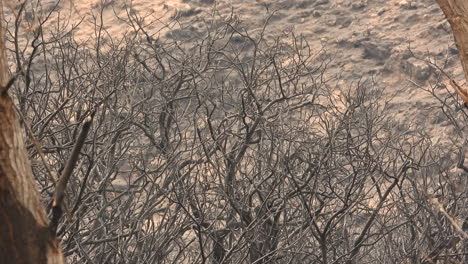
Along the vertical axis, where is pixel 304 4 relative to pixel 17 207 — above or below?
above

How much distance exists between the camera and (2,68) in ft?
7.44

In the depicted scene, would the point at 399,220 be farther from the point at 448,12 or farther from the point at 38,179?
the point at 448,12

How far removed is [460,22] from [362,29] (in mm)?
20879

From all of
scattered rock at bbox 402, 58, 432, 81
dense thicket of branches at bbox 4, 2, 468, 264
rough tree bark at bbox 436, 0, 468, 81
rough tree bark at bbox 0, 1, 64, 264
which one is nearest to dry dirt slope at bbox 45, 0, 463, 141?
scattered rock at bbox 402, 58, 432, 81

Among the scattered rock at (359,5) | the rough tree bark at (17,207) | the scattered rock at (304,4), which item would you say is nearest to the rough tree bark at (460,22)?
the rough tree bark at (17,207)

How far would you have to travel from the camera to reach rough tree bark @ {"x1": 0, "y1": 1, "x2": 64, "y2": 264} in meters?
2.09

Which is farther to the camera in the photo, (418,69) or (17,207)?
(418,69)

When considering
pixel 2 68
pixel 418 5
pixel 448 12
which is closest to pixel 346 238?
pixel 448 12

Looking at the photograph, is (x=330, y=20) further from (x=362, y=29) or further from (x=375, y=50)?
(x=375, y=50)

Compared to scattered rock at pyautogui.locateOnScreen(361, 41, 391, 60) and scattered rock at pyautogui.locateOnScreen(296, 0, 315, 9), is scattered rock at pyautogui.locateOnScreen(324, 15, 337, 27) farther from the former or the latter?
scattered rock at pyautogui.locateOnScreen(361, 41, 391, 60)

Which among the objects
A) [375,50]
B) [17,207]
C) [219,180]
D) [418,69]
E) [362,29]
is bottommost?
[17,207]

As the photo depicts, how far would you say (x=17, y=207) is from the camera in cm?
212

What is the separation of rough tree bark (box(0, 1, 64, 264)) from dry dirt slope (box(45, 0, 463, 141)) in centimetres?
1927

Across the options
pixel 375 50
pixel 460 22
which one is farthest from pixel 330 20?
pixel 460 22
